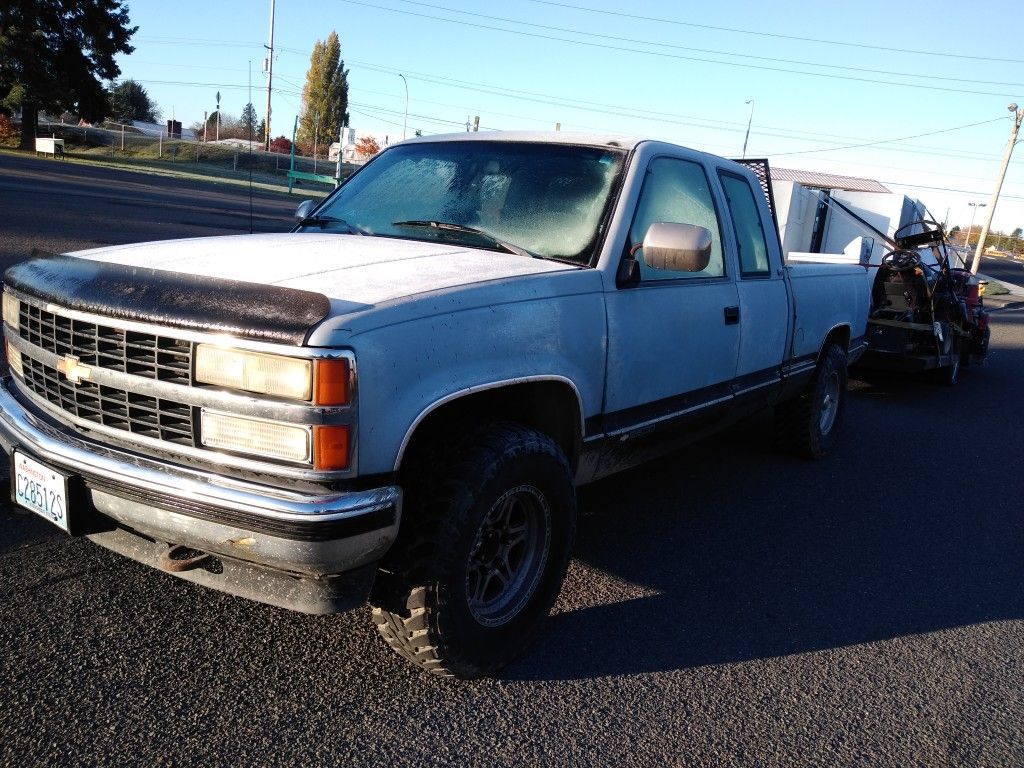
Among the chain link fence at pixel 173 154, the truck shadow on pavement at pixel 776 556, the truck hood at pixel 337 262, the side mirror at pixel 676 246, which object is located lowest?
the chain link fence at pixel 173 154

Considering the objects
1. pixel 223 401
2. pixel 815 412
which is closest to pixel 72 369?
pixel 223 401

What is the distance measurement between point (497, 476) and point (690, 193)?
2.17 meters

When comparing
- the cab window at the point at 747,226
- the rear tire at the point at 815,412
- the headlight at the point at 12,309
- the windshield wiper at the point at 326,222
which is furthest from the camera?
the rear tire at the point at 815,412

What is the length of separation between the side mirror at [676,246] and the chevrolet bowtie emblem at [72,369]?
2080 millimetres

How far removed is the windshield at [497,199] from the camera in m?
3.59

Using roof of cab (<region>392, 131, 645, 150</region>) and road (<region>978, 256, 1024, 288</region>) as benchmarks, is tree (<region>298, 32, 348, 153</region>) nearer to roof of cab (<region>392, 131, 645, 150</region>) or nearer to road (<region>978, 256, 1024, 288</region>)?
road (<region>978, 256, 1024, 288</region>)

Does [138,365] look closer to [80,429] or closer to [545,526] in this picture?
[80,429]

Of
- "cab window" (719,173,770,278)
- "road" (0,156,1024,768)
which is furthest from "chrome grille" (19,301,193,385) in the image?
"cab window" (719,173,770,278)

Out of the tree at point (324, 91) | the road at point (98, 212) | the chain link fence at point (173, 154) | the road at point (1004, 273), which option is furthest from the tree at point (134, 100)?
the road at point (1004, 273)

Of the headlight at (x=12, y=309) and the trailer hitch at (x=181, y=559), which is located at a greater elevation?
the headlight at (x=12, y=309)

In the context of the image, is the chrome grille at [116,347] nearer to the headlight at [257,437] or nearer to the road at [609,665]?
the headlight at [257,437]

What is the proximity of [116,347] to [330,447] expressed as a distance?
81 cm

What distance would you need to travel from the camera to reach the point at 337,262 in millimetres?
3037

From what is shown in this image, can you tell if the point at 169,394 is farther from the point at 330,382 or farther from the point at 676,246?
the point at 676,246
